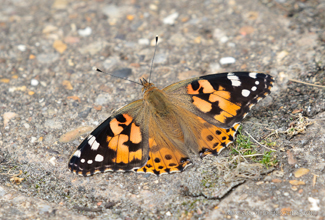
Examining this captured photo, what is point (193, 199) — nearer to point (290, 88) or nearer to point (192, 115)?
point (192, 115)

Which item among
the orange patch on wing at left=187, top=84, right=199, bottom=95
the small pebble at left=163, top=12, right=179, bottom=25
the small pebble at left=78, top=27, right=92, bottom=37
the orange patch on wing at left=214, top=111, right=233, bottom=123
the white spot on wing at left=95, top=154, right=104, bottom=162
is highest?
the small pebble at left=163, top=12, right=179, bottom=25

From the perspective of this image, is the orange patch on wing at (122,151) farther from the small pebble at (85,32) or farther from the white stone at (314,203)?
the small pebble at (85,32)

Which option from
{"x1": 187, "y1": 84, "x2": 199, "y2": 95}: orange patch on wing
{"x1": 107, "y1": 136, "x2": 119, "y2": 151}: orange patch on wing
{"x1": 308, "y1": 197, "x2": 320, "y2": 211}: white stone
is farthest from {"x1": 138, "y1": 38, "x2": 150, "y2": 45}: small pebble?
{"x1": 308, "y1": 197, "x2": 320, "y2": 211}: white stone

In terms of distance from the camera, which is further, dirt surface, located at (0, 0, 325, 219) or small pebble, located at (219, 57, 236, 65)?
small pebble, located at (219, 57, 236, 65)

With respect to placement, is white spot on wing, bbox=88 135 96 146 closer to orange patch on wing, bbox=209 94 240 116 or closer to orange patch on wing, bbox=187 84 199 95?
orange patch on wing, bbox=187 84 199 95

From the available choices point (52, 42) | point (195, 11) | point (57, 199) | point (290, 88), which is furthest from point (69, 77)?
point (290, 88)

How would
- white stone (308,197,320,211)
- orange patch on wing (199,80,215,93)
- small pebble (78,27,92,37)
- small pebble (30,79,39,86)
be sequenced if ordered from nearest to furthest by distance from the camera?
1. white stone (308,197,320,211)
2. orange patch on wing (199,80,215,93)
3. small pebble (30,79,39,86)
4. small pebble (78,27,92,37)
